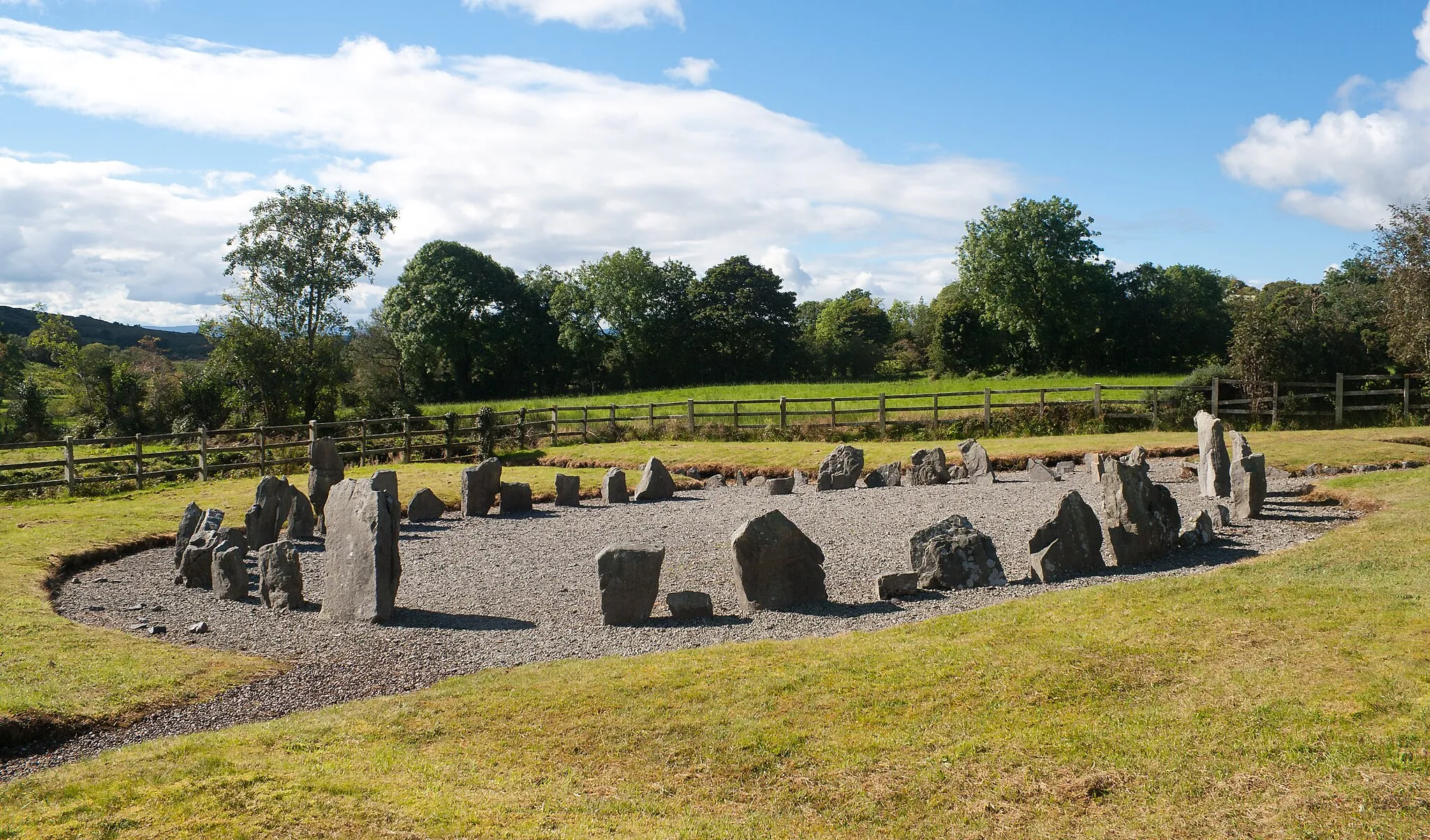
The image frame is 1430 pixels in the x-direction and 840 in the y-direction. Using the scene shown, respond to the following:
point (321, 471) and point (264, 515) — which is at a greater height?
point (321, 471)

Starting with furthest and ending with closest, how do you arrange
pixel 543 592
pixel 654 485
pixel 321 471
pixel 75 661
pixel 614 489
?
pixel 614 489 < pixel 654 485 < pixel 321 471 < pixel 543 592 < pixel 75 661

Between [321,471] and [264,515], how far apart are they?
10.4ft

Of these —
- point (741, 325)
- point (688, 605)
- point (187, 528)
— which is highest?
point (741, 325)

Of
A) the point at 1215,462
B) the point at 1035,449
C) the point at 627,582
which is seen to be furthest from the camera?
the point at 1035,449

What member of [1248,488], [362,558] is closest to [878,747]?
[362,558]

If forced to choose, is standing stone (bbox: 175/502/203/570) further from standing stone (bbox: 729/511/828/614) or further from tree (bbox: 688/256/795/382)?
tree (bbox: 688/256/795/382)

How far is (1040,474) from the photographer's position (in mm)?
20406

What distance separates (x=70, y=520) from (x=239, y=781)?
1535cm

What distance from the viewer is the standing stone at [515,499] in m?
19.9

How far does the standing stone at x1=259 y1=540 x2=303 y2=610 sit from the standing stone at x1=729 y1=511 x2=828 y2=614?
223 inches

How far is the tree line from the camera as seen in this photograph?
4084cm

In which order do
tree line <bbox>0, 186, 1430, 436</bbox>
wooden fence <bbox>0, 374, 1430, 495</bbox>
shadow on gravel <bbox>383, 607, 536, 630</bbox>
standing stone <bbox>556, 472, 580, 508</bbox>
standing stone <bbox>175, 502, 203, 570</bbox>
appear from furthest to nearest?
1. tree line <bbox>0, 186, 1430, 436</bbox>
2. wooden fence <bbox>0, 374, 1430, 495</bbox>
3. standing stone <bbox>556, 472, 580, 508</bbox>
4. standing stone <bbox>175, 502, 203, 570</bbox>
5. shadow on gravel <bbox>383, 607, 536, 630</bbox>

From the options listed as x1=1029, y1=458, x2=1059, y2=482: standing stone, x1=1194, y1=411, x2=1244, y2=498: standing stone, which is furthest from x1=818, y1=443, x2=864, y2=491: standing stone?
x1=1194, y1=411, x2=1244, y2=498: standing stone

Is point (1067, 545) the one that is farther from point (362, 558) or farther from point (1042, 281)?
point (1042, 281)
